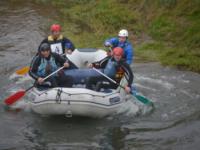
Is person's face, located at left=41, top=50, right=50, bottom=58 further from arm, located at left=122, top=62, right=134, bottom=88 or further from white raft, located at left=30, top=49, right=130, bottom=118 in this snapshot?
arm, located at left=122, top=62, right=134, bottom=88

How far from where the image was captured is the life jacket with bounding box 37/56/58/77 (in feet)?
33.6

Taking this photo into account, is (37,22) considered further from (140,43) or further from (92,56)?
(92,56)

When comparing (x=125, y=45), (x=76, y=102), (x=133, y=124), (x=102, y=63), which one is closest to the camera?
(x=76, y=102)

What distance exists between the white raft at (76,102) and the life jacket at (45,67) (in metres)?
0.41

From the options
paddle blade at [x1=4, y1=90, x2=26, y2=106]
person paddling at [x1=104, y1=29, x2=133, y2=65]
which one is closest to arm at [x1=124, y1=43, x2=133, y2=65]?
person paddling at [x1=104, y1=29, x2=133, y2=65]

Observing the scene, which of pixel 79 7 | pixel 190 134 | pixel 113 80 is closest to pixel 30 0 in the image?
pixel 79 7

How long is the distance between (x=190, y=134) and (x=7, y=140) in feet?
11.4

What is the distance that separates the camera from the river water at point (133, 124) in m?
9.04

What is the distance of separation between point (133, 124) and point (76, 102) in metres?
1.33

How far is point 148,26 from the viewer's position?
53.9ft

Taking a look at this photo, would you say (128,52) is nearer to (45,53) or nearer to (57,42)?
(57,42)

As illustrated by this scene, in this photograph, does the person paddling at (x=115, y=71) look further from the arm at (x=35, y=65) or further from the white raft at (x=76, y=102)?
the arm at (x=35, y=65)

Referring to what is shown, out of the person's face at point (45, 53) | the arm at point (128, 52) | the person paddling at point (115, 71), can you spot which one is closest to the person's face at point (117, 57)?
the person paddling at point (115, 71)

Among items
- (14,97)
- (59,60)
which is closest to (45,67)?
(59,60)
